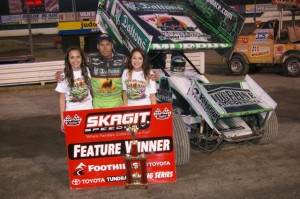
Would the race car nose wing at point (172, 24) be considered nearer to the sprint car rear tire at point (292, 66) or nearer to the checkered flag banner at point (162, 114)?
the checkered flag banner at point (162, 114)

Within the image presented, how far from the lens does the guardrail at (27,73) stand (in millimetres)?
11734

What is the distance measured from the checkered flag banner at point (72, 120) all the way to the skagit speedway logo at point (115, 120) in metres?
0.11

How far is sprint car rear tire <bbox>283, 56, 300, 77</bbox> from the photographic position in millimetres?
11859

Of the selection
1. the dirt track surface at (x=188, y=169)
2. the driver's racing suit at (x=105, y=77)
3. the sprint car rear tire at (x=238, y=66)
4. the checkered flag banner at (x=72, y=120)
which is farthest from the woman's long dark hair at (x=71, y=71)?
the sprint car rear tire at (x=238, y=66)

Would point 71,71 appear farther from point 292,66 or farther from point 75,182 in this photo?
point 292,66

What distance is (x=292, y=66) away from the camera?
1195 centimetres

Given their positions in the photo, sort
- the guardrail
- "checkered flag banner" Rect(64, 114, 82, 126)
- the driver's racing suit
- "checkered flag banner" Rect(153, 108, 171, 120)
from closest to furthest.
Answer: "checkered flag banner" Rect(64, 114, 82, 126) → "checkered flag banner" Rect(153, 108, 171, 120) → the driver's racing suit → the guardrail

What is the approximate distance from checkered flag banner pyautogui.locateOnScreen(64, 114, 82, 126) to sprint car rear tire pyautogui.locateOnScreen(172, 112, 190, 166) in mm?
1385

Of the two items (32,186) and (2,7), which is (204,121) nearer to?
(32,186)

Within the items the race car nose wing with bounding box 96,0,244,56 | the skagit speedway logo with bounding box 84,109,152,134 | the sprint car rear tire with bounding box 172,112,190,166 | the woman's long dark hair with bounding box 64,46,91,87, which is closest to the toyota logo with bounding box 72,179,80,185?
the skagit speedway logo with bounding box 84,109,152,134

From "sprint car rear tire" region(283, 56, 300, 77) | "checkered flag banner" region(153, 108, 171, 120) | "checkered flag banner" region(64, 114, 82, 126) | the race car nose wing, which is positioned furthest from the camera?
"sprint car rear tire" region(283, 56, 300, 77)

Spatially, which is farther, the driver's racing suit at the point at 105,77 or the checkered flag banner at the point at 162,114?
the driver's racing suit at the point at 105,77

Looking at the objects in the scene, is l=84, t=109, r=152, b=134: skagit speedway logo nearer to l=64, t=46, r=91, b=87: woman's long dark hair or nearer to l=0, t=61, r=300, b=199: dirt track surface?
l=64, t=46, r=91, b=87: woman's long dark hair

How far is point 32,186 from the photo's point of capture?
4.94 m
